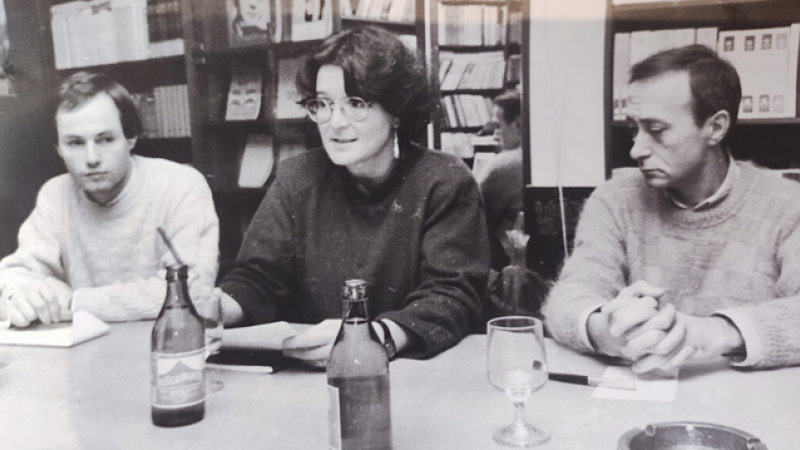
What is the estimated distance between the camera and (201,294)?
5.32ft

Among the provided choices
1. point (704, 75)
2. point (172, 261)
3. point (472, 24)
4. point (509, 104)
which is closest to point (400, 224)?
point (509, 104)

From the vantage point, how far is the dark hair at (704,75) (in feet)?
4.16

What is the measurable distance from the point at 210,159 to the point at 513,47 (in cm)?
77

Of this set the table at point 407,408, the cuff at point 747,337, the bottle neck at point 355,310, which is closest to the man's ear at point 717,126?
the cuff at point 747,337

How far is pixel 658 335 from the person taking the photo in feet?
4.07

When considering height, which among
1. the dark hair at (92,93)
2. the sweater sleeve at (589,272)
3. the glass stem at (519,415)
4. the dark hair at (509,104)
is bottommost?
the glass stem at (519,415)

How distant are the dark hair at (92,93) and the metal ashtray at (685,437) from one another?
1.30 meters

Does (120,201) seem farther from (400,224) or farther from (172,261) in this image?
(400,224)

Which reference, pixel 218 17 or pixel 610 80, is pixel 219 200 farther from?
pixel 610 80

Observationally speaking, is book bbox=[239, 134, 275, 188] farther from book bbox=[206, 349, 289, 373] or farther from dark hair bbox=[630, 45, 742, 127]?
dark hair bbox=[630, 45, 742, 127]

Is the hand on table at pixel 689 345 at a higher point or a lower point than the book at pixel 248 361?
higher

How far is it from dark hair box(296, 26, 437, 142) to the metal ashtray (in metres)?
0.78

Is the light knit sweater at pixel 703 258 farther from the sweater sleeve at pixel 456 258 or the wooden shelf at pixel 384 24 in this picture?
the wooden shelf at pixel 384 24

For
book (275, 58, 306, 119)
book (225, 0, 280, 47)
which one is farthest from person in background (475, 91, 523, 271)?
book (225, 0, 280, 47)
